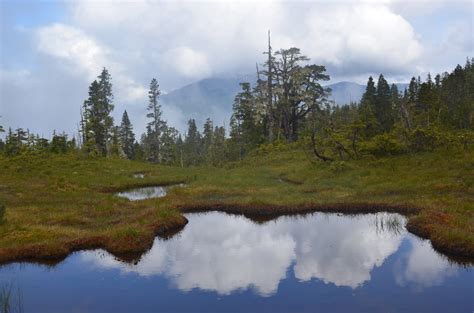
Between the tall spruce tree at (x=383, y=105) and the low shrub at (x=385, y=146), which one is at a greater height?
the tall spruce tree at (x=383, y=105)

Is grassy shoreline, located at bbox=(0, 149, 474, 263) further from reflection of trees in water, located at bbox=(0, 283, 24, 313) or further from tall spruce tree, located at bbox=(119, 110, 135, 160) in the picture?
tall spruce tree, located at bbox=(119, 110, 135, 160)

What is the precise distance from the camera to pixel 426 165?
3189cm

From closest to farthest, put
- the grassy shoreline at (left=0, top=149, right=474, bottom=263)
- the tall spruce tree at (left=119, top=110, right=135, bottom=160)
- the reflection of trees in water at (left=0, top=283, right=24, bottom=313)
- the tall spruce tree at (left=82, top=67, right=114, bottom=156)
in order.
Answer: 1. the reflection of trees in water at (left=0, top=283, right=24, bottom=313)
2. the grassy shoreline at (left=0, top=149, right=474, bottom=263)
3. the tall spruce tree at (left=82, top=67, right=114, bottom=156)
4. the tall spruce tree at (left=119, top=110, right=135, bottom=160)

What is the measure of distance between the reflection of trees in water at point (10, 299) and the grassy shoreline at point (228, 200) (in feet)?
11.1

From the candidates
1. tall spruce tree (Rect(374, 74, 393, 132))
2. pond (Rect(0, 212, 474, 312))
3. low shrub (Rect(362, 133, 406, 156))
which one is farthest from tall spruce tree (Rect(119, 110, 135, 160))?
pond (Rect(0, 212, 474, 312))

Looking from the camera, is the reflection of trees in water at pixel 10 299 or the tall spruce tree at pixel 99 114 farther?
the tall spruce tree at pixel 99 114

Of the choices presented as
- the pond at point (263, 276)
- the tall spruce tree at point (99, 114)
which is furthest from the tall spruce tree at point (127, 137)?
the pond at point (263, 276)

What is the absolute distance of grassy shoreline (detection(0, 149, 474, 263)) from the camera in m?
19.0

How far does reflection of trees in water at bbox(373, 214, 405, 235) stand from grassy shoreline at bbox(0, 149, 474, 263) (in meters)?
0.69

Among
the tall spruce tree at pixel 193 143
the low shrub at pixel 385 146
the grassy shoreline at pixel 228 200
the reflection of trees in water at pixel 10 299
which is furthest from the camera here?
the tall spruce tree at pixel 193 143

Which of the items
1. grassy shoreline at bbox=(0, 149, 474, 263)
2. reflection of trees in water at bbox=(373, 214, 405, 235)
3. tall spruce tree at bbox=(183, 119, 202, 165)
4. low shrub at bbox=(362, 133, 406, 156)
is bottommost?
reflection of trees in water at bbox=(373, 214, 405, 235)

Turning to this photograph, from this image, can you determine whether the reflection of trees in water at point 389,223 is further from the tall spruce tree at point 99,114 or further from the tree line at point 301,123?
the tall spruce tree at point 99,114

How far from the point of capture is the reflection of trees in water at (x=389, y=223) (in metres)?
20.4

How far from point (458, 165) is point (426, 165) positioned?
7.31ft
